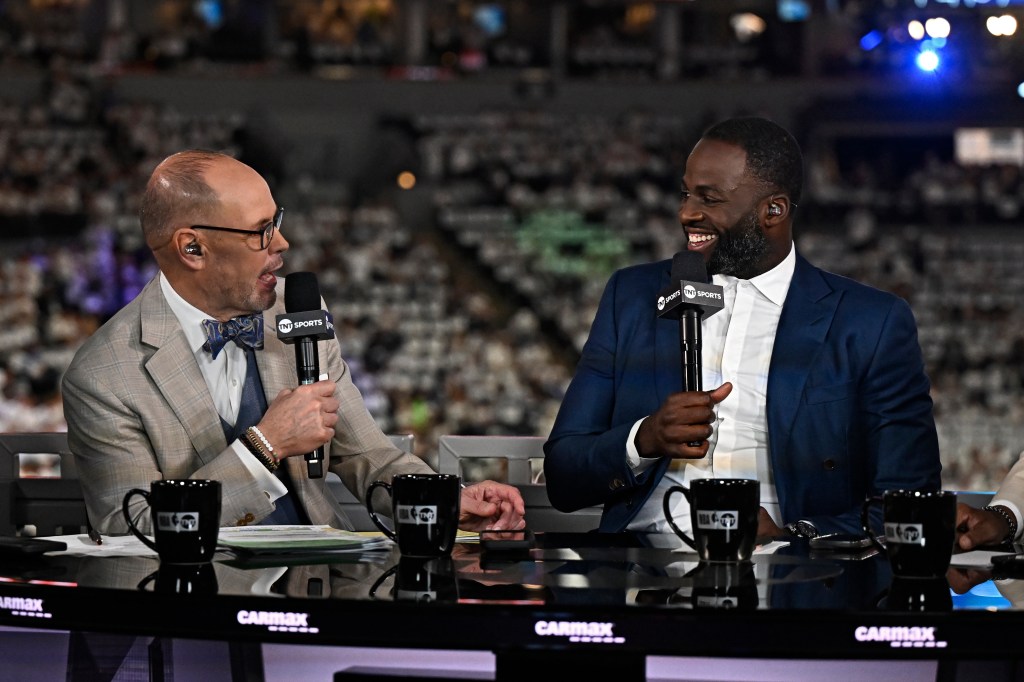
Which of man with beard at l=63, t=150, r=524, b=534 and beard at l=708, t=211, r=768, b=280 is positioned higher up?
beard at l=708, t=211, r=768, b=280

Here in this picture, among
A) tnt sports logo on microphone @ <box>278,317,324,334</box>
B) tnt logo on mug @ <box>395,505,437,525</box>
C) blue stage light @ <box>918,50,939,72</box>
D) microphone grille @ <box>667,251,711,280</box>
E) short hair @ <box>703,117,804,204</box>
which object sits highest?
blue stage light @ <box>918,50,939,72</box>

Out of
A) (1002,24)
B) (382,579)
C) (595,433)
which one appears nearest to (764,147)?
(595,433)

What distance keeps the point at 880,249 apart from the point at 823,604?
10113 mm

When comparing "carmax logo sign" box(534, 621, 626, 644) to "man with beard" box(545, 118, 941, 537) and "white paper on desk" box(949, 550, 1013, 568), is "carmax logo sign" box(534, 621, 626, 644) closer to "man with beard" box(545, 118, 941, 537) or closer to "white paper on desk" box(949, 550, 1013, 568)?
"white paper on desk" box(949, 550, 1013, 568)

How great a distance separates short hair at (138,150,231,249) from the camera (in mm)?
1963

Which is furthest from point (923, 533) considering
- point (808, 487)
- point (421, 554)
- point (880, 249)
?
point (880, 249)

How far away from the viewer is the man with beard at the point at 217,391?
1.75 metres

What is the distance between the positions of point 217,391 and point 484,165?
32.7 ft

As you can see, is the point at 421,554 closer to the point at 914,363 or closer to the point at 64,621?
the point at 64,621

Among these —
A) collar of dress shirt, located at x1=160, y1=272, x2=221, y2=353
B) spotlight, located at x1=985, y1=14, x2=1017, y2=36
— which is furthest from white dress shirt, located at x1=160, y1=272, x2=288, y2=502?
spotlight, located at x1=985, y1=14, x2=1017, y2=36

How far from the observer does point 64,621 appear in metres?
1.17

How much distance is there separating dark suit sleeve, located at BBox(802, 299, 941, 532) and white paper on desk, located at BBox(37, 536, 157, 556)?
1.07 metres

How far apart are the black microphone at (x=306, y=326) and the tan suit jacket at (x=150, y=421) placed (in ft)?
0.44

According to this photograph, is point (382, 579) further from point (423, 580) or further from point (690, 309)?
point (690, 309)
